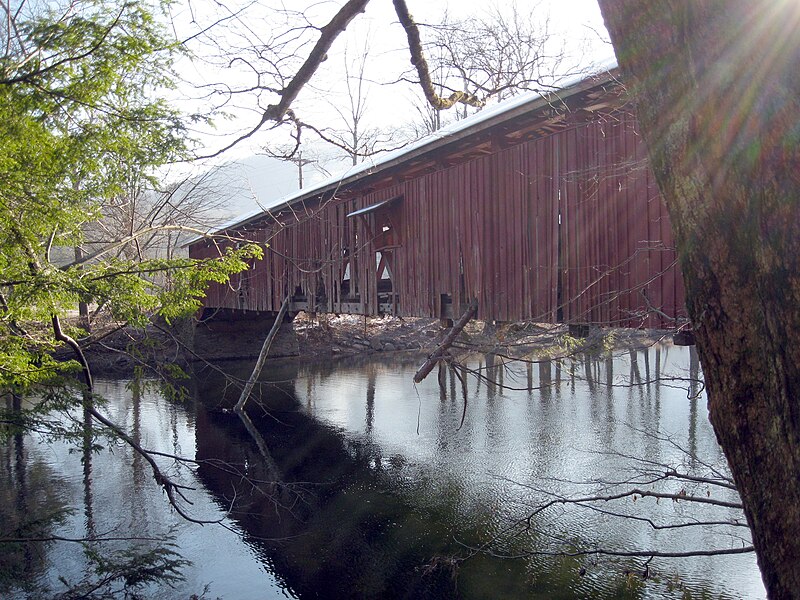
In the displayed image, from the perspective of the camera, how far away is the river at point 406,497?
5.33 meters

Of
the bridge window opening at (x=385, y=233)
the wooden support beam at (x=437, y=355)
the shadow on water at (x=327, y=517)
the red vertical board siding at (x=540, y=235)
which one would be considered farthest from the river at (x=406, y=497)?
the bridge window opening at (x=385, y=233)

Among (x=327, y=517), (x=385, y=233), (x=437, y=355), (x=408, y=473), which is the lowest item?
(x=327, y=517)

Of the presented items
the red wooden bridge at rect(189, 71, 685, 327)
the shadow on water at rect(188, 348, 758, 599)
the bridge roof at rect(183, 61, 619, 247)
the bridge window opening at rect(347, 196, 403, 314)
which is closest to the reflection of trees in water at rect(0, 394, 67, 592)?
the shadow on water at rect(188, 348, 758, 599)

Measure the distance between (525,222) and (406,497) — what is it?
3.41m

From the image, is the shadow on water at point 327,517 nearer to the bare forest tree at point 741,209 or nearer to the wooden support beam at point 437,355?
the wooden support beam at point 437,355

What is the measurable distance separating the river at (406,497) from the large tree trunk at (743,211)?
2.32 m

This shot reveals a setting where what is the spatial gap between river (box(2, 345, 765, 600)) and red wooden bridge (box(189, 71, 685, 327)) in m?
0.85

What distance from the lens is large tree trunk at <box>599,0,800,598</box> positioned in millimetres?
1226

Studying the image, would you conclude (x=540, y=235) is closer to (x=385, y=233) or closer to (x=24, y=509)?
(x=385, y=233)

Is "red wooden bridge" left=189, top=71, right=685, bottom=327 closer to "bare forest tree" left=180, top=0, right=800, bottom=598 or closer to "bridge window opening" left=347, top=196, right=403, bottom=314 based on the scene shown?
"bridge window opening" left=347, top=196, right=403, bottom=314

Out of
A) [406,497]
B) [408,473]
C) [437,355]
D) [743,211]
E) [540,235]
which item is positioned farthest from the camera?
[408,473]

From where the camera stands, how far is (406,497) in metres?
7.44

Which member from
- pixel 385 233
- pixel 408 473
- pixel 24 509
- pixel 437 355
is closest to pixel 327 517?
pixel 408 473

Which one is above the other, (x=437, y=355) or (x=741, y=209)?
(x=741, y=209)
